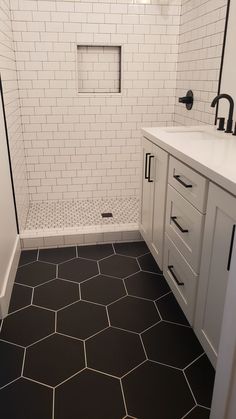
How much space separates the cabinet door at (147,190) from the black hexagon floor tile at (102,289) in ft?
1.28

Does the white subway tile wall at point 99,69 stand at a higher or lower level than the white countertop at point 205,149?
higher

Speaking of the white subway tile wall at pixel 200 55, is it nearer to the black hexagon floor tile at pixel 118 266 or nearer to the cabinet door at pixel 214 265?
the black hexagon floor tile at pixel 118 266

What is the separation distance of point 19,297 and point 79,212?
1.22 m

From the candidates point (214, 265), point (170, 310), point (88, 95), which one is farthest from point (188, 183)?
point (88, 95)

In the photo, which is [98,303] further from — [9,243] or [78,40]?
[78,40]

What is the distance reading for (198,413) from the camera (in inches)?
52.4

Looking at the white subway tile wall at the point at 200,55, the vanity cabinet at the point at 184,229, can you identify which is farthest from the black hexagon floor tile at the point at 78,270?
the white subway tile wall at the point at 200,55

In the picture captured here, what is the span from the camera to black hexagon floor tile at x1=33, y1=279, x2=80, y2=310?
197 cm

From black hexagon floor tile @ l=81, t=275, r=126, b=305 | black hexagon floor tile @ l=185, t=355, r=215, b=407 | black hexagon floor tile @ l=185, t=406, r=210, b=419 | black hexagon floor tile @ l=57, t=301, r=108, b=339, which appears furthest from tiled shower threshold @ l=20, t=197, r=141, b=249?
black hexagon floor tile @ l=185, t=406, r=210, b=419

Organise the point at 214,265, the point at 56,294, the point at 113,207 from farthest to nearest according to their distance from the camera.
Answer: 1. the point at 113,207
2. the point at 56,294
3. the point at 214,265

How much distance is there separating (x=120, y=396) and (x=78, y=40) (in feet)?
8.97

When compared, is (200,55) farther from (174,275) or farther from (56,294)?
(56,294)

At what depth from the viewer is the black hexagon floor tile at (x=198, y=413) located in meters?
1.31

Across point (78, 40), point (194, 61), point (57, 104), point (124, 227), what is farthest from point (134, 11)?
point (124, 227)
